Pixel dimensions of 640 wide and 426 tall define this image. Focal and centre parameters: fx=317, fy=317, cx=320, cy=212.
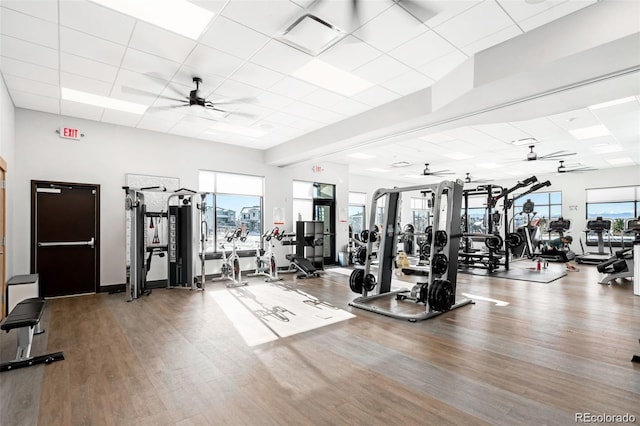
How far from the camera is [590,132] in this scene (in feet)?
21.6

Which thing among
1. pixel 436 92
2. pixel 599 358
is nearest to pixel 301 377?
pixel 599 358

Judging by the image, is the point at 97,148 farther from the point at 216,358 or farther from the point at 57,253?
the point at 216,358

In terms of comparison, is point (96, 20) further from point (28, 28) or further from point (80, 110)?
point (80, 110)

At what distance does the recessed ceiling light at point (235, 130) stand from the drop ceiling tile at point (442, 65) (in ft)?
11.8

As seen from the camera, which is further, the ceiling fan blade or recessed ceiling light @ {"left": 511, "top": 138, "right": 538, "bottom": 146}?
recessed ceiling light @ {"left": 511, "top": 138, "right": 538, "bottom": 146}

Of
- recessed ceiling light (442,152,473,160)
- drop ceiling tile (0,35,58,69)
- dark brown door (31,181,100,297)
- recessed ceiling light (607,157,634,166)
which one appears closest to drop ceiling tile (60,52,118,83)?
drop ceiling tile (0,35,58,69)

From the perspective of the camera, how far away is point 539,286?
6414 millimetres

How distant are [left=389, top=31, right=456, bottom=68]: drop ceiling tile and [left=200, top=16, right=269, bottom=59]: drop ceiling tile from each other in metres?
1.52

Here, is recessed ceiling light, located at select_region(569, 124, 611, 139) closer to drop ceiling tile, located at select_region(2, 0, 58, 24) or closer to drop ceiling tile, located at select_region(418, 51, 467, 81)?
drop ceiling tile, located at select_region(418, 51, 467, 81)

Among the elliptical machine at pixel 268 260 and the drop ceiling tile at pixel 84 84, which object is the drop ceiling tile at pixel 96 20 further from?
the elliptical machine at pixel 268 260

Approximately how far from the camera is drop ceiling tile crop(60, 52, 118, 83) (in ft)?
12.3

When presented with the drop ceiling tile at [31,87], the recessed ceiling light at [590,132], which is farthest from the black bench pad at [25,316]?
the recessed ceiling light at [590,132]

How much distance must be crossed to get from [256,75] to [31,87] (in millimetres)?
3259

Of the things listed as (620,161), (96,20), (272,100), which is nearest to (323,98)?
(272,100)
